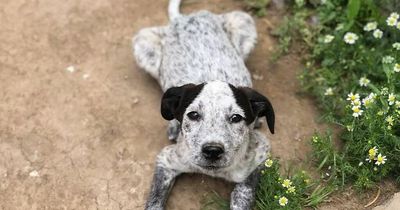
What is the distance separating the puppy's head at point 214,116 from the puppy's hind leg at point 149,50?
1253mm

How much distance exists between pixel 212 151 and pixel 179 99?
54 cm

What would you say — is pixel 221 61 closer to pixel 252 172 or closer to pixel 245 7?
pixel 252 172

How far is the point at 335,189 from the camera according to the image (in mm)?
5211

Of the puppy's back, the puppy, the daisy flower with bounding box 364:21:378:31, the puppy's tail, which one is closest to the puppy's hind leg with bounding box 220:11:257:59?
the puppy

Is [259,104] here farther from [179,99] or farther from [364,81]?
[364,81]

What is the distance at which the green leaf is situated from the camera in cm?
634

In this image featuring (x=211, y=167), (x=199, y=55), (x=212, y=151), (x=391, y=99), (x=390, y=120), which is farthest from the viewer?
(x=199, y=55)

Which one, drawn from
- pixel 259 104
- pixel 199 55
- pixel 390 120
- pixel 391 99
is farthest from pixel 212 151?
pixel 391 99

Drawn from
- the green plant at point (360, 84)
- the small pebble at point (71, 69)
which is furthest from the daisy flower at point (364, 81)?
the small pebble at point (71, 69)

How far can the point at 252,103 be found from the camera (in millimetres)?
4754

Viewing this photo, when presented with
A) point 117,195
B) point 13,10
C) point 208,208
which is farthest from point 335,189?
point 13,10

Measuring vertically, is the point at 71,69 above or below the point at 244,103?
below

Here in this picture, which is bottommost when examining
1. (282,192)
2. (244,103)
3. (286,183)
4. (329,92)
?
(282,192)

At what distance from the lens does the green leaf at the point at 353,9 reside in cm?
634
